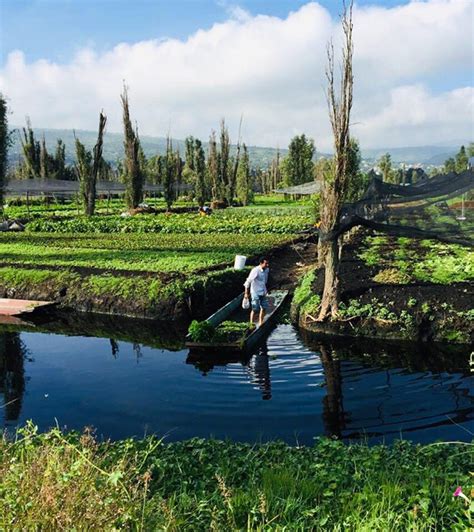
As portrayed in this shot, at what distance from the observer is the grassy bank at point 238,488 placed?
13.9ft

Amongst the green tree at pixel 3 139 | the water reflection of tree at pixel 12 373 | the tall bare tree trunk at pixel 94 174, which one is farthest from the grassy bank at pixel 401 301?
the tall bare tree trunk at pixel 94 174

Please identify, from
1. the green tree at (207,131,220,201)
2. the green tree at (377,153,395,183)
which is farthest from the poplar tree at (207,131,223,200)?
the green tree at (377,153,395,183)

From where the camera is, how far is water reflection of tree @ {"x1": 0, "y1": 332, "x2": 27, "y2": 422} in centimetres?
1049

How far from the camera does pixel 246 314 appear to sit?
16172mm

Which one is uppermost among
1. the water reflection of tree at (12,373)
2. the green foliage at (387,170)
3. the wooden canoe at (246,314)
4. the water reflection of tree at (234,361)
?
the green foliage at (387,170)

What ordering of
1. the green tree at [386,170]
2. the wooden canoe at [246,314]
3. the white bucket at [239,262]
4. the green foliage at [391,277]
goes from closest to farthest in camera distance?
the wooden canoe at [246,314]
the green foliage at [391,277]
the white bucket at [239,262]
the green tree at [386,170]

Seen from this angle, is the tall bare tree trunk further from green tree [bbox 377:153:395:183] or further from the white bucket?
green tree [bbox 377:153:395:183]

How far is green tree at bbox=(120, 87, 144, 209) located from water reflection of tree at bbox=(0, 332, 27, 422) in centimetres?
3467

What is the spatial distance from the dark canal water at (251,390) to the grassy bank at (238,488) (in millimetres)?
1362

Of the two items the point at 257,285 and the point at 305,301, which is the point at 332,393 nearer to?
the point at 257,285

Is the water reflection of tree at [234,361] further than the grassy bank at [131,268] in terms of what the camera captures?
No

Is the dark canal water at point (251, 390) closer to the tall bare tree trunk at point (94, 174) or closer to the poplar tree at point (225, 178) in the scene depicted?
the tall bare tree trunk at point (94, 174)

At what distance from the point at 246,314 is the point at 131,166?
123ft

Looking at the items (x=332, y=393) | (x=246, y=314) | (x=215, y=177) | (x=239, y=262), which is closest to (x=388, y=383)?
(x=332, y=393)
